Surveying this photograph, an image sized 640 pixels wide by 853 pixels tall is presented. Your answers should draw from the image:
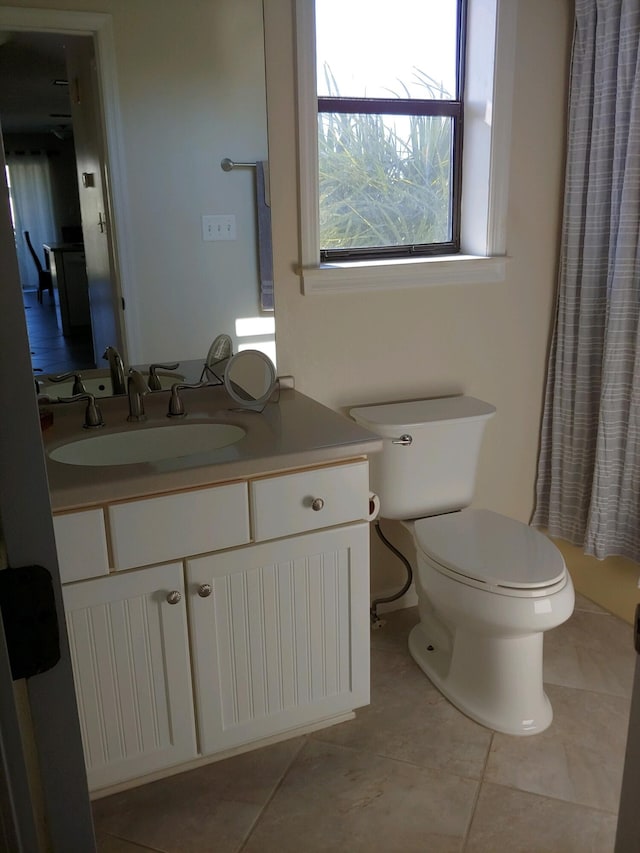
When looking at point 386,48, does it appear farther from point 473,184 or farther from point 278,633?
point 278,633

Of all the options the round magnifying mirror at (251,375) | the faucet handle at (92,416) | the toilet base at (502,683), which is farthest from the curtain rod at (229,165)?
the toilet base at (502,683)

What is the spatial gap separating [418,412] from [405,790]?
3.47 ft

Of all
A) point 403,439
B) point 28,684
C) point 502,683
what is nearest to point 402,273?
point 403,439

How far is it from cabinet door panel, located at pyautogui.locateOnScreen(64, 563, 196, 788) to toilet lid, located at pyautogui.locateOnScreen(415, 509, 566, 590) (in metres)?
0.77

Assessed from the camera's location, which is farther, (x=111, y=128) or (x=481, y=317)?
(x=481, y=317)

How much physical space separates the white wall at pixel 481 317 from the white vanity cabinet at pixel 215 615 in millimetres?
627

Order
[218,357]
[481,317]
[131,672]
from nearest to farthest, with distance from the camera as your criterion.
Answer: [131,672] < [218,357] < [481,317]

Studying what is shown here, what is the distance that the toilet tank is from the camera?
2254 mm

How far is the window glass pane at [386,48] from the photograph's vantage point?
7.32 feet

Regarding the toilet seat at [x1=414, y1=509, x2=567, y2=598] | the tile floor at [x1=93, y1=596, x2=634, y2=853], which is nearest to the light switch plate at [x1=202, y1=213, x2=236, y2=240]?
the toilet seat at [x1=414, y1=509, x2=567, y2=598]

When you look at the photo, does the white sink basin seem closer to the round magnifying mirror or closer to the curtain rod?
the round magnifying mirror

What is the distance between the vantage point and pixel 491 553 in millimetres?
2076

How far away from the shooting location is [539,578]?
1950mm

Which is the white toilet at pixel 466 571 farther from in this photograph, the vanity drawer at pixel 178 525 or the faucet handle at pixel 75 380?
the faucet handle at pixel 75 380
